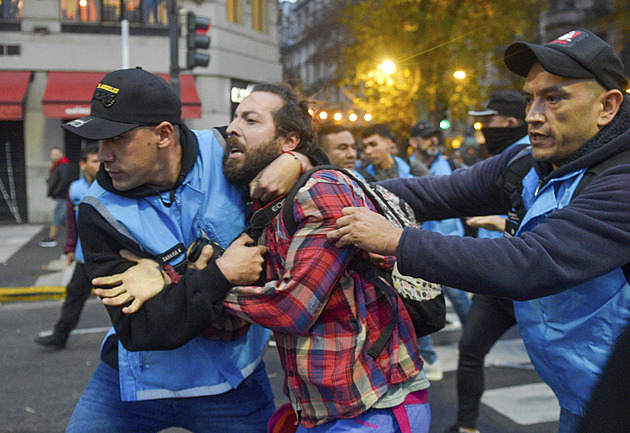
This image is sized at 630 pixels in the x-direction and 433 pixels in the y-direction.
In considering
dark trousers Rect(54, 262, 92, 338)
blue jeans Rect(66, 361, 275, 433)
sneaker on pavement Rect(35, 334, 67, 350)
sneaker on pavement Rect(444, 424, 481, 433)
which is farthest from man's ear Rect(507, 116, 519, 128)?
sneaker on pavement Rect(35, 334, 67, 350)

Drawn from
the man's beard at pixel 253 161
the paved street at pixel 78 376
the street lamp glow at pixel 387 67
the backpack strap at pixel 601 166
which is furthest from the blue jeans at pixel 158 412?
the street lamp glow at pixel 387 67

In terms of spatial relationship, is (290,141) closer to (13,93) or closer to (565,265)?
(565,265)

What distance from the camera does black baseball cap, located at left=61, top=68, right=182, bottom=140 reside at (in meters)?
2.04

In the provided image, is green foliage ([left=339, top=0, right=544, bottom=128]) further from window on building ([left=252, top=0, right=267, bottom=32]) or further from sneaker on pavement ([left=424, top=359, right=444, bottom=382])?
sneaker on pavement ([left=424, top=359, right=444, bottom=382])

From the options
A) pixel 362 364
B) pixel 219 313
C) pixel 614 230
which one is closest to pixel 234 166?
pixel 219 313

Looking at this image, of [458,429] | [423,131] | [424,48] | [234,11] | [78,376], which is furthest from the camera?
[234,11]

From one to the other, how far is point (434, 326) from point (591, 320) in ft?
1.65

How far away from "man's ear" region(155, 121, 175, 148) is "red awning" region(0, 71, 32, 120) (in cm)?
1371

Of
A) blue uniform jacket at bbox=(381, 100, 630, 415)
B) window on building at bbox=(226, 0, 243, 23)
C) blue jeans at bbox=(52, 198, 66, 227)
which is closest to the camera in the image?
blue uniform jacket at bbox=(381, 100, 630, 415)

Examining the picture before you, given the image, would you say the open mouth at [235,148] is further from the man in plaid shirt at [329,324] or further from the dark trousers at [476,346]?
the dark trousers at [476,346]

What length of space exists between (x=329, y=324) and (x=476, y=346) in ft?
6.89

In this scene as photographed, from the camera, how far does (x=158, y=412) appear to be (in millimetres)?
2248

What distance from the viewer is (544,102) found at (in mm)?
Answer: 2051

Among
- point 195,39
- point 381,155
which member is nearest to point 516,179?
point 381,155
